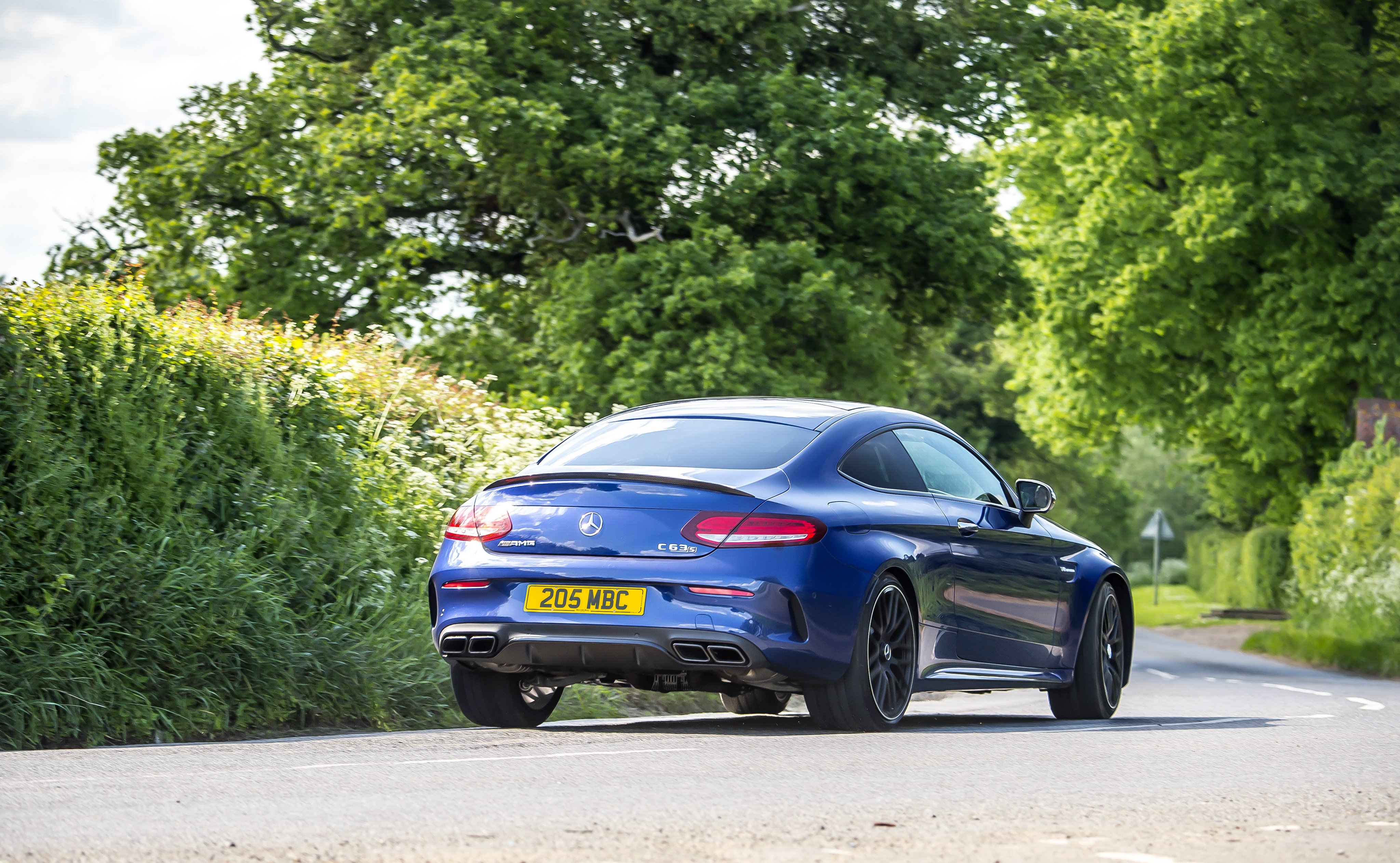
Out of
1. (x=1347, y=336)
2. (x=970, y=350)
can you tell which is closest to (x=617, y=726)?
(x=1347, y=336)

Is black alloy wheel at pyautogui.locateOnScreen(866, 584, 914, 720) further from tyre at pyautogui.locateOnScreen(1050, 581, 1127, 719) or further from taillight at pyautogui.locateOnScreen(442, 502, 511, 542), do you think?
tyre at pyautogui.locateOnScreen(1050, 581, 1127, 719)

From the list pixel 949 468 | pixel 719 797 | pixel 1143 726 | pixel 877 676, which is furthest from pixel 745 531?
pixel 1143 726

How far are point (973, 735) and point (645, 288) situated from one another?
12.8m

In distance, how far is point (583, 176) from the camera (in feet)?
70.7

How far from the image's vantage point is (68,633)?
8312mm

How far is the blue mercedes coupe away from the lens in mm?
7613

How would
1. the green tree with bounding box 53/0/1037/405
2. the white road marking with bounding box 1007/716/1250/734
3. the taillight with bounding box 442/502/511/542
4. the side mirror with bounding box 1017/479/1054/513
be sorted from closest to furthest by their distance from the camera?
the taillight with bounding box 442/502/511/542
the white road marking with bounding box 1007/716/1250/734
the side mirror with bounding box 1017/479/1054/513
the green tree with bounding box 53/0/1037/405

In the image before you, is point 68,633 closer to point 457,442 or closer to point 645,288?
point 457,442

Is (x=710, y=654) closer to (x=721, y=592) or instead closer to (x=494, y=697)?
(x=721, y=592)

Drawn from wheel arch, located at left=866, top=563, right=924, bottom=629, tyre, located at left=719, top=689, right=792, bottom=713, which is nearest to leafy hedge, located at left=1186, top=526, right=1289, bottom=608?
tyre, located at left=719, top=689, right=792, bottom=713

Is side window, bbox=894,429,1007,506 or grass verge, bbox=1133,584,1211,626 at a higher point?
side window, bbox=894,429,1007,506

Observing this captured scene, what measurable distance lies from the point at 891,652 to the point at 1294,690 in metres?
9.31

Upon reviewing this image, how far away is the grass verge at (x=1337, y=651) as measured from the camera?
20.7 meters

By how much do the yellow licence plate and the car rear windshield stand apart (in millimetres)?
703
